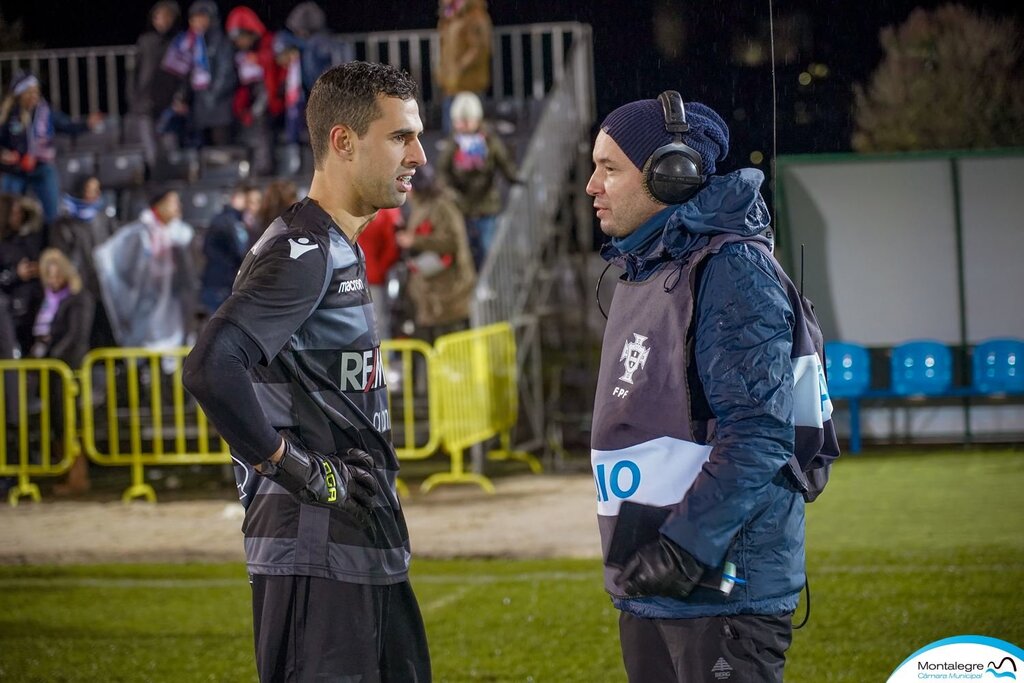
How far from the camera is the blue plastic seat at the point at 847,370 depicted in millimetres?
11812

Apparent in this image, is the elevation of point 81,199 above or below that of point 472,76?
below

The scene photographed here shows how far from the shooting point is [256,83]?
1480 centimetres

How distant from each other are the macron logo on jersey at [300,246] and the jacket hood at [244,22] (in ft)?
39.2

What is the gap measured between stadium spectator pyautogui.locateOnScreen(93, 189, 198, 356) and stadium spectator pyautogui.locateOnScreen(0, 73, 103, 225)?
48.1 inches

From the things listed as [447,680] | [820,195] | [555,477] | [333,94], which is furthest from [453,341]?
[333,94]

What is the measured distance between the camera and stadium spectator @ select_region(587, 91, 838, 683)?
2738mm

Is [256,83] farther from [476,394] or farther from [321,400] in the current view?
[321,400]

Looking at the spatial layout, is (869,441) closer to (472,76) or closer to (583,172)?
(583,172)

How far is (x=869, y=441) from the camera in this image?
12.4m

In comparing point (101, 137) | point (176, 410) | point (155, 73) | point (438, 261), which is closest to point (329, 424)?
point (176, 410)

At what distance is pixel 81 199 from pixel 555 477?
20.0ft

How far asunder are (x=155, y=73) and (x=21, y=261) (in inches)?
147

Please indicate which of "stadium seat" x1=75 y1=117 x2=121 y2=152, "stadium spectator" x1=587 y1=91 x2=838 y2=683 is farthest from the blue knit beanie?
"stadium seat" x1=75 y1=117 x2=121 y2=152

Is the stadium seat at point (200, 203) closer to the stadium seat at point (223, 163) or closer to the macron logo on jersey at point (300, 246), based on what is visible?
the stadium seat at point (223, 163)
